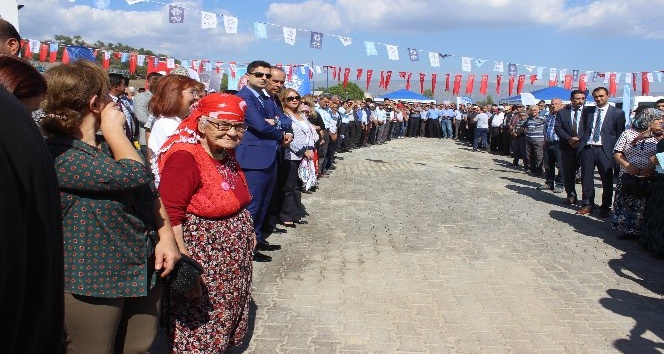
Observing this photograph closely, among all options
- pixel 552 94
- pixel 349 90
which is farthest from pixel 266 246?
pixel 349 90

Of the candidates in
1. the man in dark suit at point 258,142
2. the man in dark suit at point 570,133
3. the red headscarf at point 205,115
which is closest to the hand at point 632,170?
the man in dark suit at point 570,133

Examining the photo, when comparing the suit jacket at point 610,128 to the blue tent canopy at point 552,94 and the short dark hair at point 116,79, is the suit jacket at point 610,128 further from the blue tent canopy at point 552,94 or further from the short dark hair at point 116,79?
the blue tent canopy at point 552,94

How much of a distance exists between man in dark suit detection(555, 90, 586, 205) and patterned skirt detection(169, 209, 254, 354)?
7.83 metres

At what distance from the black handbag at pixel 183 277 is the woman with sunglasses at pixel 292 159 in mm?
4517

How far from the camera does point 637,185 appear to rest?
7168 mm

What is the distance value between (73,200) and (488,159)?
61.3ft

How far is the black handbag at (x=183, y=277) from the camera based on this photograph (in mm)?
2850

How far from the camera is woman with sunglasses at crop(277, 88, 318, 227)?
24.8 feet

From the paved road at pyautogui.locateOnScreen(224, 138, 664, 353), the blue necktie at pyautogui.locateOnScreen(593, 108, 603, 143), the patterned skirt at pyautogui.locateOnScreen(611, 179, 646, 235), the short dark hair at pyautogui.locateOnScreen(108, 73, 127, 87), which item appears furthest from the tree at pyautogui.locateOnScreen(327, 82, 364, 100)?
the short dark hair at pyautogui.locateOnScreen(108, 73, 127, 87)

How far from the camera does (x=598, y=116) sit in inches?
361

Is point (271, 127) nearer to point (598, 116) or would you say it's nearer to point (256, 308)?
point (256, 308)

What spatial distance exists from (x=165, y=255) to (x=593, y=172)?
824cm

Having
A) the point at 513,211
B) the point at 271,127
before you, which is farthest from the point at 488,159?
the point at 271,127

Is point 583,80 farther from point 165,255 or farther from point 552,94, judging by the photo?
point 165,255
